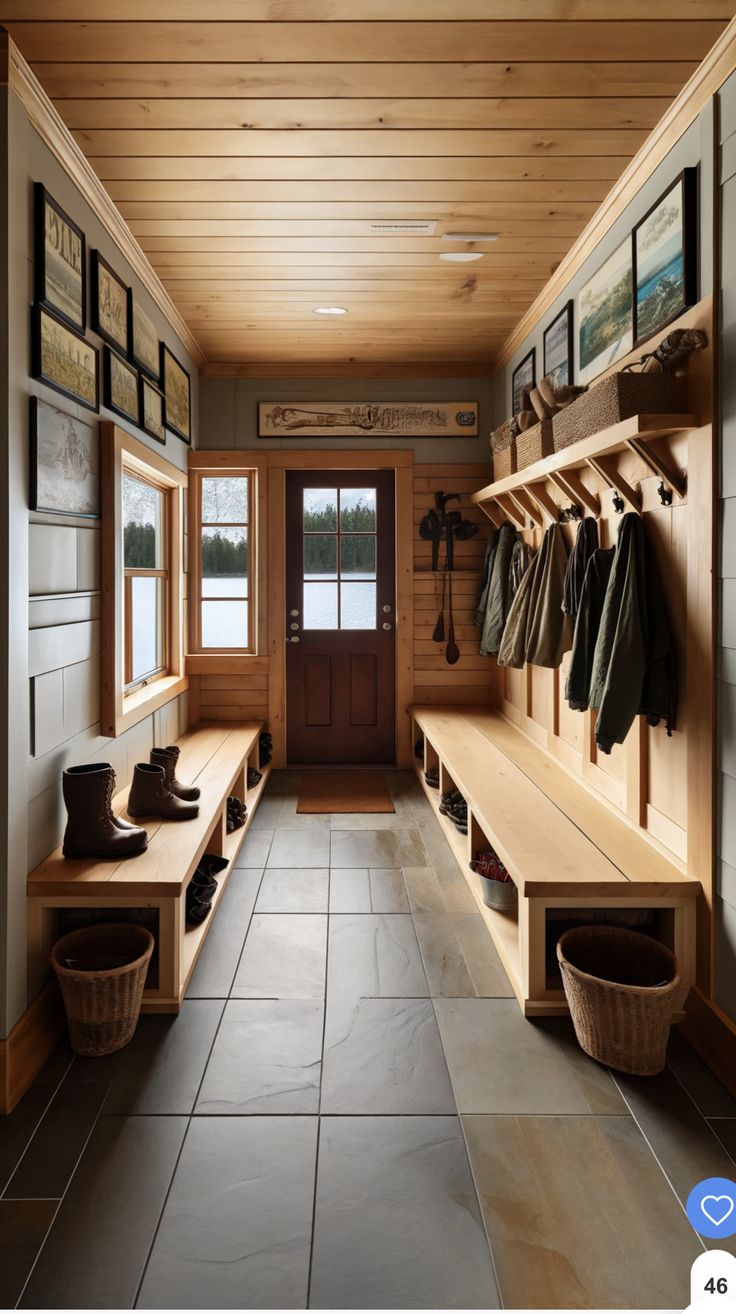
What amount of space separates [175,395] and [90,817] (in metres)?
2.60

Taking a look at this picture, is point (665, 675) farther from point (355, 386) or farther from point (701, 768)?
point (355, 386)

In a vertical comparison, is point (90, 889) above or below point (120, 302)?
below

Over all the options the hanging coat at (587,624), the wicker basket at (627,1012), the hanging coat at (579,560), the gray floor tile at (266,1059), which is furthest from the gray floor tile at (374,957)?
the hanging coat at (579,560)

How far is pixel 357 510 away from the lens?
16.8 ft

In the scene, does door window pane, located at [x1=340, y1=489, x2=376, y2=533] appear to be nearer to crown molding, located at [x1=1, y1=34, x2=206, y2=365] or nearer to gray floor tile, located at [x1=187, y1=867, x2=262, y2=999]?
crown molding, located at [x1=1, y1=34, x2=206, y2=365]

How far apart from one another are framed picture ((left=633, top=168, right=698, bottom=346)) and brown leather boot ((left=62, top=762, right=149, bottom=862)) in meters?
2.21

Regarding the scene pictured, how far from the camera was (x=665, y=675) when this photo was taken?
2287 mm

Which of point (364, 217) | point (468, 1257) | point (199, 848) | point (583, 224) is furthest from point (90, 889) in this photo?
point (583, 224)

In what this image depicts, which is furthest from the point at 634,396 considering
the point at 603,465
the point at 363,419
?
the point at 363,419

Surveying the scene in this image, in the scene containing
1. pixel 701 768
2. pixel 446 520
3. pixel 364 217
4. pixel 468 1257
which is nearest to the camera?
pixel 468 1257

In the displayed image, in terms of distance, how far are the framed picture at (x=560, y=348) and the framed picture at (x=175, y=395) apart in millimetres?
1874

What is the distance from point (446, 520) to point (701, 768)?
10.2ft

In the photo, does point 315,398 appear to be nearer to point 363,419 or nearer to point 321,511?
point 363,419

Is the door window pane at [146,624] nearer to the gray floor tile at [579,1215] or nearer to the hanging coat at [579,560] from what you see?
the hanging coat at [579,560]
